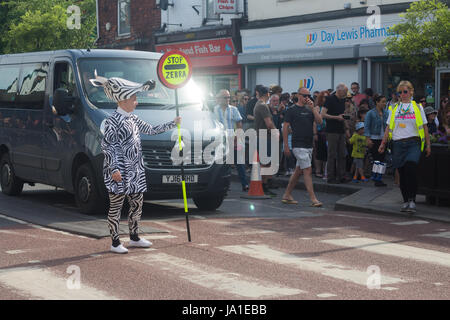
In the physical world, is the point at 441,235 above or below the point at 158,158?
below

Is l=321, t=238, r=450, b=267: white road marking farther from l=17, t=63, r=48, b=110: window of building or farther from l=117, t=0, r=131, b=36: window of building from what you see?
Answer: l=117, t=0, r=131, b=36: window of building

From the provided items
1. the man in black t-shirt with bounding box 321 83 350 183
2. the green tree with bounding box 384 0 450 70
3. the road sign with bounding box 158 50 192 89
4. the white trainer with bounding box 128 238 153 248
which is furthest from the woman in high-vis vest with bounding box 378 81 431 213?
the white trainer with bounding box 128 238 153 248

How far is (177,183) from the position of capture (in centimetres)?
1137

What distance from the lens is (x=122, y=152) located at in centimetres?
863

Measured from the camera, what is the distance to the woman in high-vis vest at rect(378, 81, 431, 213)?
1200 centimetres

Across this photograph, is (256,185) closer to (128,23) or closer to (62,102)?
(62,102)

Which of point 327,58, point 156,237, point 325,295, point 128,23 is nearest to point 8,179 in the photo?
point 156,237

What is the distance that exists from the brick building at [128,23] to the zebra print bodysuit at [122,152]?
22.7 meters

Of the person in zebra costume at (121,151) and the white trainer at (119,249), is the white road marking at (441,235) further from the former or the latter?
the white trainer at (119,249)

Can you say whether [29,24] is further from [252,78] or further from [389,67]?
[389,67]

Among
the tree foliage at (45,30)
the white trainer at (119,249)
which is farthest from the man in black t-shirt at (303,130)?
the tree foliage at (45,30)

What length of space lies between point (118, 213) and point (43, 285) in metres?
1.93

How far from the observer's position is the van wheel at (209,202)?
12.3 metres
